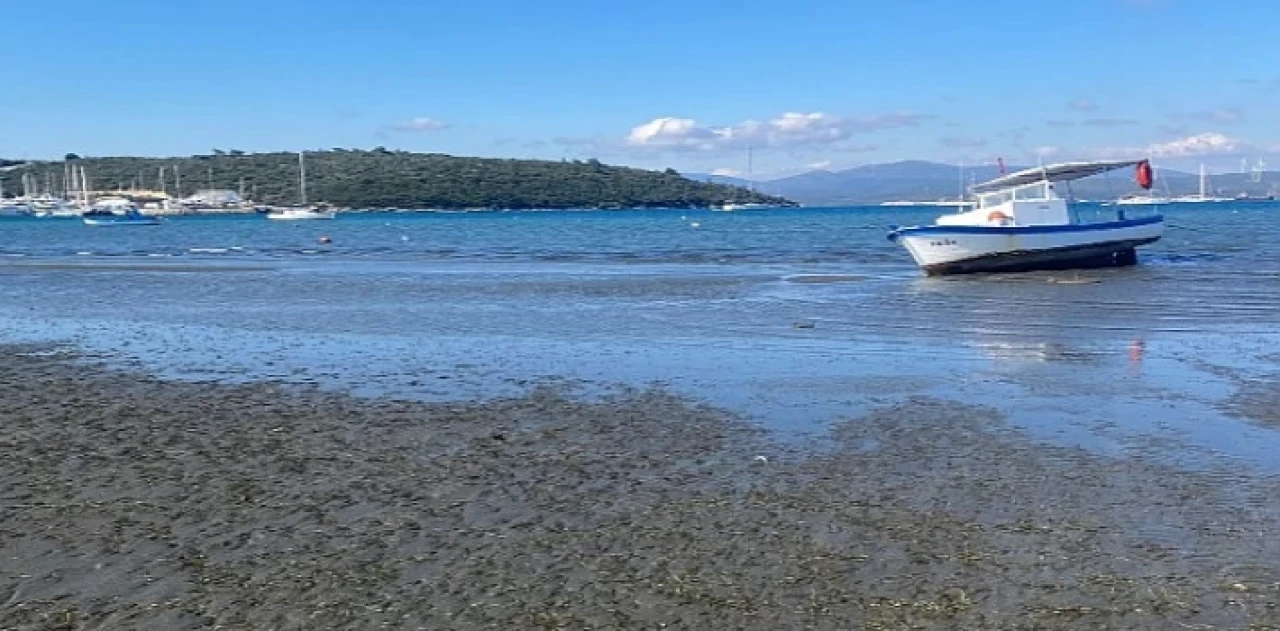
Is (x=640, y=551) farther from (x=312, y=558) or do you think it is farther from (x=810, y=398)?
(x=810, y=398)

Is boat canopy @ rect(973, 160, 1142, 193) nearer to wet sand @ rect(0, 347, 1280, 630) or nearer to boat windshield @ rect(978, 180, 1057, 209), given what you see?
boat windshield @ rect(978, 180, 1057, 209)

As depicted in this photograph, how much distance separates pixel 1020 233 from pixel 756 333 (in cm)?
1882

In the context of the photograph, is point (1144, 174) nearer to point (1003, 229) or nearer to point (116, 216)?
point (1003, 229)

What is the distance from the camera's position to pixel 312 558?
8.38 meters

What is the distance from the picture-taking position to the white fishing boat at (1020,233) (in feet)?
124

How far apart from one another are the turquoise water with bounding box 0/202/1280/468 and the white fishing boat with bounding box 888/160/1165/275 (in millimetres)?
783

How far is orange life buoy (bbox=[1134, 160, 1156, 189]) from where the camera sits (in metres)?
41.9

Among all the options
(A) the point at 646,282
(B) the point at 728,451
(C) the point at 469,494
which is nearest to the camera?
(C) the point at 469,494

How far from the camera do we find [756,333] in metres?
22.0

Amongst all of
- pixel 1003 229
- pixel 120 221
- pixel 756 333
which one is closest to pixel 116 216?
pixel 120 221

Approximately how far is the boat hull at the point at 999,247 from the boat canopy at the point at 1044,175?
1.68 meters

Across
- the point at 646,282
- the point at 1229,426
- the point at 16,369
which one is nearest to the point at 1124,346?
the point at 1229,426

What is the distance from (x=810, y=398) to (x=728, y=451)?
318 centimetres

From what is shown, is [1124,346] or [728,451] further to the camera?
[1124,346]
